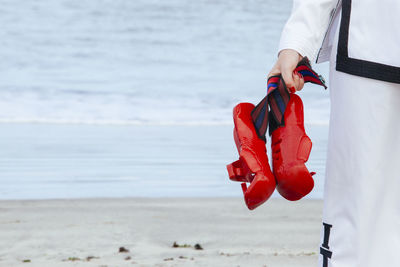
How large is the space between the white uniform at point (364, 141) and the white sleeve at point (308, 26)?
53 millimetres

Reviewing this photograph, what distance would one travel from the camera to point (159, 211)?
5.13 metres

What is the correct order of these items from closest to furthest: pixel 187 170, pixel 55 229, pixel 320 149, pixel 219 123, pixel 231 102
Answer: pixel 55 229 → pixel 187 170 → pixel 320 149 → pixel 219 123 → pixel 231 102

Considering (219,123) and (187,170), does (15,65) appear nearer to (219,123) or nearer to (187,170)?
(219,123)

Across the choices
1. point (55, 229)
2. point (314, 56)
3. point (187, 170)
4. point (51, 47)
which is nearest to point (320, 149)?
point (187, 170)

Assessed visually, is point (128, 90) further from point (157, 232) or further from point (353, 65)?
point (353, 65)

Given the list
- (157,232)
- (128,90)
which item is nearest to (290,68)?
(157,232)

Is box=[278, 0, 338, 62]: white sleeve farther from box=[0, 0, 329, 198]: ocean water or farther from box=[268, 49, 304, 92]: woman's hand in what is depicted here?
box=[0, 0, 329, 198]: ocean water

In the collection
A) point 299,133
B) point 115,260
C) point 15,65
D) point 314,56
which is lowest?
point 115,260

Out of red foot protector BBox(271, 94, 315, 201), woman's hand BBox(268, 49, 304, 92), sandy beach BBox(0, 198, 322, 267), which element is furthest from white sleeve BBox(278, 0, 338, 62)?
sandy beach BBox(0, 198, 322, 267)

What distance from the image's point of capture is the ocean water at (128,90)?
6684 mm

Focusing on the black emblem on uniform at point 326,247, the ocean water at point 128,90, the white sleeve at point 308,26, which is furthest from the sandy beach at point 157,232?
the white sleeve at point 308,26

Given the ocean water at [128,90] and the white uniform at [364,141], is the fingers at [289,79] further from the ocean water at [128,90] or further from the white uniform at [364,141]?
the ocean water at [128,90]

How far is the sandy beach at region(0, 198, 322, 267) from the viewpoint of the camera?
3904 mm

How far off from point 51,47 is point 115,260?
697 inches
